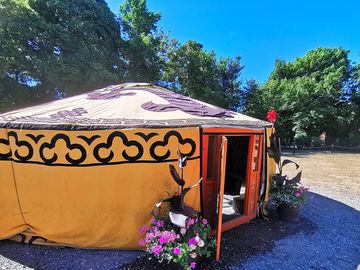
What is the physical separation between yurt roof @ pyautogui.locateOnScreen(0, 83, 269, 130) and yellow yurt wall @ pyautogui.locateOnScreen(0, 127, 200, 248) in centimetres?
12

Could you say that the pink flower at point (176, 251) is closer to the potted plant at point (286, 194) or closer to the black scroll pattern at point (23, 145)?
the black scroll pattern at point (23, 145)

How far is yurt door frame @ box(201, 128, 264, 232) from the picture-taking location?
3.77m

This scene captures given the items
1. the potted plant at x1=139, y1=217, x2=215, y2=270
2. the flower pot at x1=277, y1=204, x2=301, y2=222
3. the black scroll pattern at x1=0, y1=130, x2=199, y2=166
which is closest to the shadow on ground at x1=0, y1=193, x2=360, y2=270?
the flower pot at x1=277, y1=204, x2=301, y2=222

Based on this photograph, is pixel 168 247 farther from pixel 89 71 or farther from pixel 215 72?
pixel 215 72

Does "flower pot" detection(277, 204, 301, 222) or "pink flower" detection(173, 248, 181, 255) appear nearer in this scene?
"pink flower" detection(173, 248, 181, 255)

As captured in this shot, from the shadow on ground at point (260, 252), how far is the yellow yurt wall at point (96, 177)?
24cm

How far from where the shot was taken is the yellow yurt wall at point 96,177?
3.44 meters

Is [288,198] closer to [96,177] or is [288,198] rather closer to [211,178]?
[211,178]

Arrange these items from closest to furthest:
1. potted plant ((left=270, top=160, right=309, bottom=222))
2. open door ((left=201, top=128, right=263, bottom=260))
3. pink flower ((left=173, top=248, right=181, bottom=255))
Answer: pink flower ((left=173, top=248, right=181, bottom=255)), open door ((left=201, top=128, right=263, bottom=260)), potted plant ((left=270, top=160, right=309, bottom=222))

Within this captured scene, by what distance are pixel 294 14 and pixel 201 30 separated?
8.34 metres

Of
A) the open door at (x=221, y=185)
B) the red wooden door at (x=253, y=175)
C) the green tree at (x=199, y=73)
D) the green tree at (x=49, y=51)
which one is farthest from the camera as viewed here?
the green tree at (x=199, y=73)

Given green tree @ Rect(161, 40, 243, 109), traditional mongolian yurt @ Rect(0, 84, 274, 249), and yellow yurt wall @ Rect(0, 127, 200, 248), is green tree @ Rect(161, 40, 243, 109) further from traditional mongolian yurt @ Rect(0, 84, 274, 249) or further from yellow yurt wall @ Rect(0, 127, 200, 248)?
yellow yurt wall @ Rect(0, 127, 200, 248)

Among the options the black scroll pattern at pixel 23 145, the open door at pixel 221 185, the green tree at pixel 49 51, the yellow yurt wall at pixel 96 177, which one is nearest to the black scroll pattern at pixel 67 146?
the yellow yurt wall at pixel 96 177

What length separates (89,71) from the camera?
11547 millimetres
